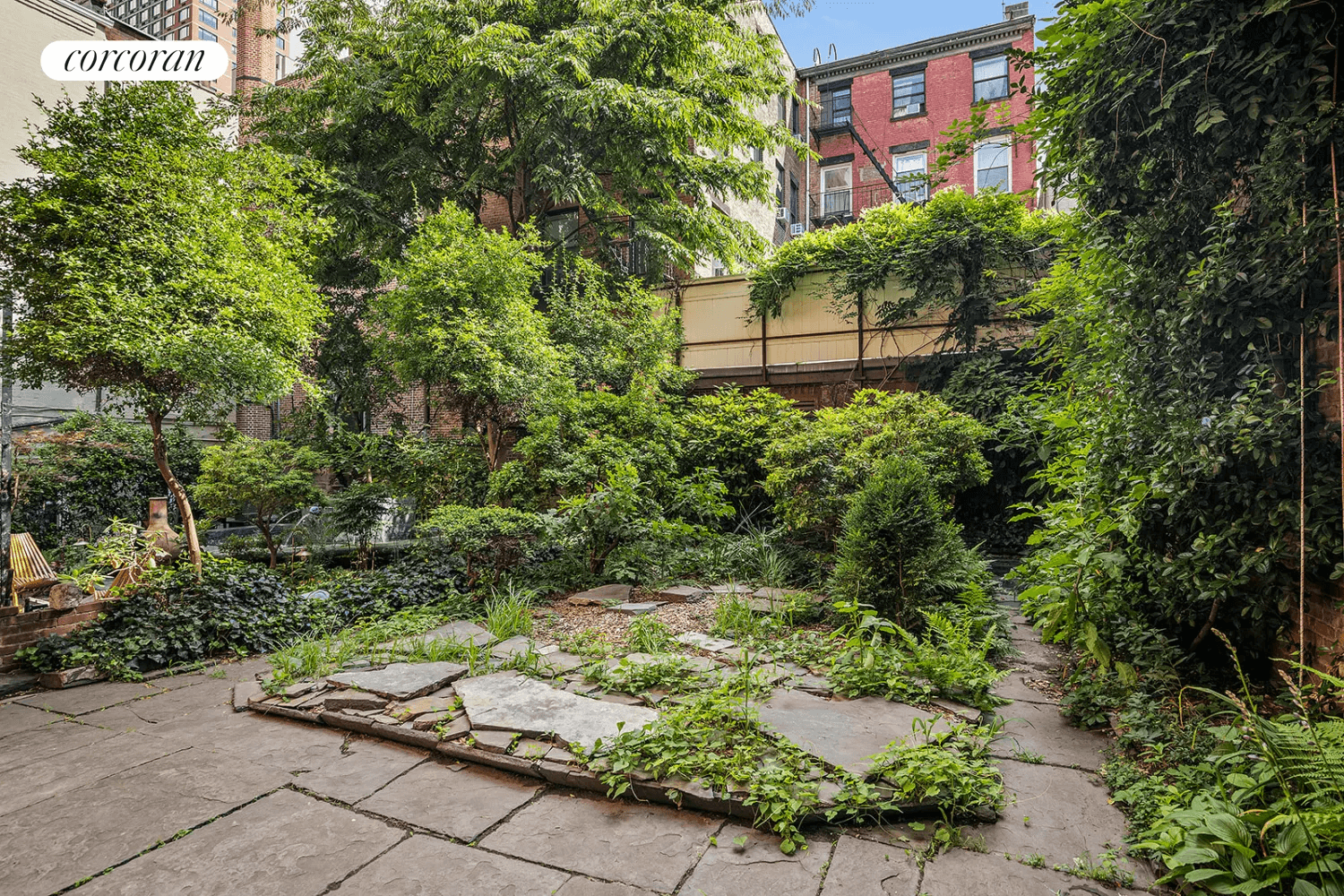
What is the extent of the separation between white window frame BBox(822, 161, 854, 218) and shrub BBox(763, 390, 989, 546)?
46.6 ft

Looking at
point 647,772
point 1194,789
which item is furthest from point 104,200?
point 1194,789

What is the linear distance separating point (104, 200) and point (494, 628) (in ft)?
14.2

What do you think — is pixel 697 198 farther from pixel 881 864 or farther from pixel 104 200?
pixel 881 864

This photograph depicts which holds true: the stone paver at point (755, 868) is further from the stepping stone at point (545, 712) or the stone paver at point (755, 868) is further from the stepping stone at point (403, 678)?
the stepping stone at point (403, 678)

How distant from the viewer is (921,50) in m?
18.8

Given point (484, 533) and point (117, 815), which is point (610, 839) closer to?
point (117, 815)

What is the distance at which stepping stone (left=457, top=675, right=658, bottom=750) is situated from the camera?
3.07 meters

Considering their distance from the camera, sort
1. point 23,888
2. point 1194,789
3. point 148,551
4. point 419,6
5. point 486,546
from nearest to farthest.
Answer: point 23,888
point 1194,789
point 148,551
point 486,546
point 419,6

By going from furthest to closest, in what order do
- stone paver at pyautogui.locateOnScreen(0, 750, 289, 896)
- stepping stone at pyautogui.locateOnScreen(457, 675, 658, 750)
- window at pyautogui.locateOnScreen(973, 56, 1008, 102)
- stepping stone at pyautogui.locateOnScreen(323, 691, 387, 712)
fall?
window at pyautogui.locateOnScreen(973, 56, 1008, 102) → stepping stone at pyautogui.locateOnScreen(323, 691, 387, 712) → stepping stone at pyautogui.locateOnScreen(457, 675, 658, 750) → stone paver at pyautogui.locateOnScreen(0, 750, 289, 896)

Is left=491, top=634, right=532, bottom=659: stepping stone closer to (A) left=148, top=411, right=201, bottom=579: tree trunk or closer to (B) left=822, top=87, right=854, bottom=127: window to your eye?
(A) left=148, top=411, right=201, bottom=579: tree trunk

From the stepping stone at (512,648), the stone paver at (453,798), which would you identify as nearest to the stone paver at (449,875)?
the stone paver at (453,798)

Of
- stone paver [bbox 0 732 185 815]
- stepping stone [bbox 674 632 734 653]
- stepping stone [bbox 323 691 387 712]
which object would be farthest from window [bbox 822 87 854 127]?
stone paver [bbox 0 732 185 815]

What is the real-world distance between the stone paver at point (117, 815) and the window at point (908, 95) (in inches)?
853

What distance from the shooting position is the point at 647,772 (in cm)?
268
